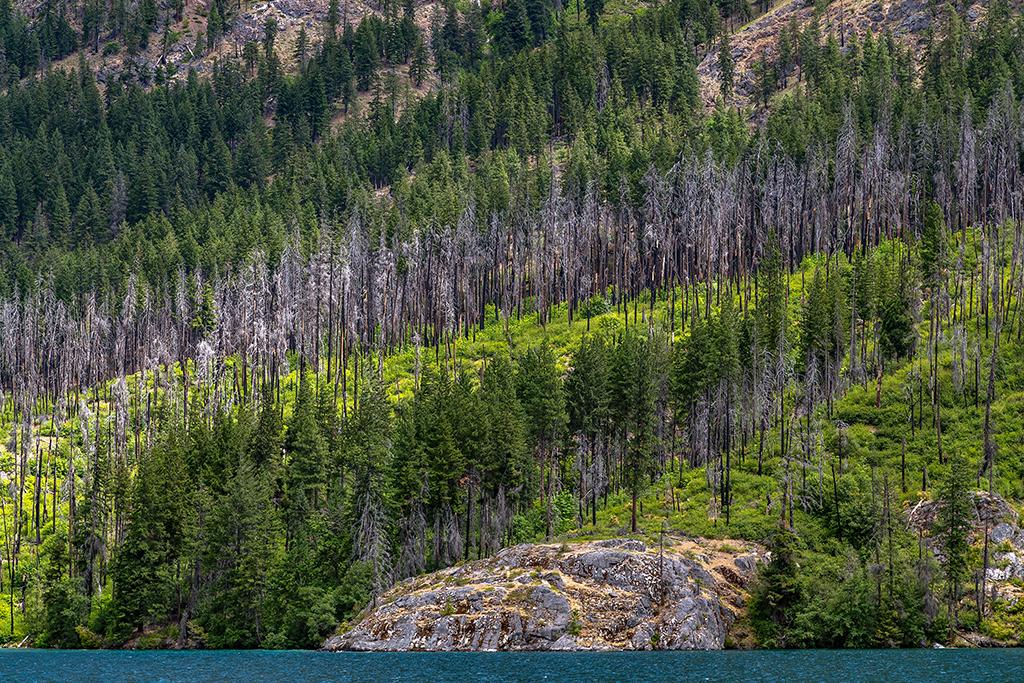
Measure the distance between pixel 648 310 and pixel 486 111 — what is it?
70.9 meters

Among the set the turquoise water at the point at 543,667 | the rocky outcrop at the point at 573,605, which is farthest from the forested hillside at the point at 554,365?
the turquoise water at the point at 543,667

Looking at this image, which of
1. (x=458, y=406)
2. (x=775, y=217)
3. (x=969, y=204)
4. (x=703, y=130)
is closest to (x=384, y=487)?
(x=458, y=406)

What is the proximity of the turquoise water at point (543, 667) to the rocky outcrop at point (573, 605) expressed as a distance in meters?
2.87

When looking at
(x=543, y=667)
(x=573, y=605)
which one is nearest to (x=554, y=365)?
(x=573, y=605)

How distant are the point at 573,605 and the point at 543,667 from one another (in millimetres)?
13160

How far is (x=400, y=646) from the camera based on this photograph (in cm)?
7481

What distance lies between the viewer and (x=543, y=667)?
61719mm

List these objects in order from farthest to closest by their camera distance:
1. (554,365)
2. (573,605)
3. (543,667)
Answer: (554,365) < (573,605) < (543,667)

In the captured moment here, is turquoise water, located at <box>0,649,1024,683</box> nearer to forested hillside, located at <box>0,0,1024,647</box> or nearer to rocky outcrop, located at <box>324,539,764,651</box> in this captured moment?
rocky outcrop, located at <box>324,539,764,651</box>

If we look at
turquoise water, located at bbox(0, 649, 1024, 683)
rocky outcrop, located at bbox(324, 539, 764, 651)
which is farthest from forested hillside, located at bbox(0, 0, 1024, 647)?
turquoise water, located at bbox(0, 649, 1024, 683)

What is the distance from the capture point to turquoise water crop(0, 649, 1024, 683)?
184 feet

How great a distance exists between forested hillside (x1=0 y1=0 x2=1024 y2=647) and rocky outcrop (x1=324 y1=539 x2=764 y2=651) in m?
3.56

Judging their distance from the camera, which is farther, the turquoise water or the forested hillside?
the forested hillside

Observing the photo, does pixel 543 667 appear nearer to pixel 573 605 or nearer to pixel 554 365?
pixel 573 605
